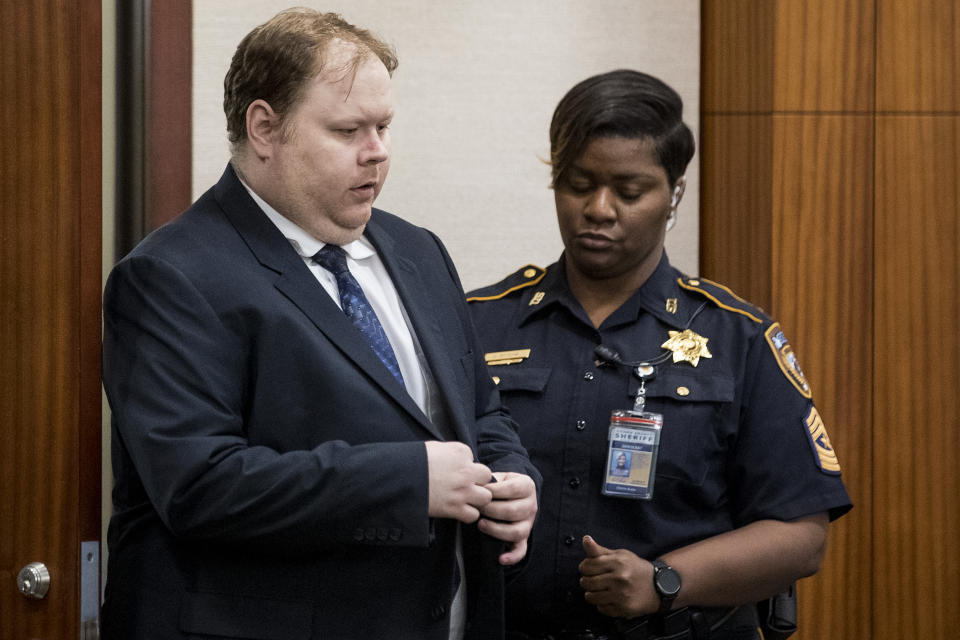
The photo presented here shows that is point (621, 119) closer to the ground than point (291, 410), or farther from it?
farther from it

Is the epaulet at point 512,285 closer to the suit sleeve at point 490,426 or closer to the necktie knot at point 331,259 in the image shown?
the suit sleeve at point 490,426

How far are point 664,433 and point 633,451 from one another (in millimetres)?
77

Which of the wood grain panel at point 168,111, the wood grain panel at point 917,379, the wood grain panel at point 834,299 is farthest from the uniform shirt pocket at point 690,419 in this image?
the wood grain panel at point 168,111

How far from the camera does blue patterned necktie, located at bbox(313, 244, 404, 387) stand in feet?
4.94

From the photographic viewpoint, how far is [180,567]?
138 centimetres

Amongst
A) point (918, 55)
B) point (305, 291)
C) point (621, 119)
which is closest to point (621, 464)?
point (621, 119)

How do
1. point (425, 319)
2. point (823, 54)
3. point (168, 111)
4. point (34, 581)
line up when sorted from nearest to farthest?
point (425, 319) → point (34, 581) → point (168, 111) → point (823, 54)

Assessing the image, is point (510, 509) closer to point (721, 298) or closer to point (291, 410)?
point (291, 410)

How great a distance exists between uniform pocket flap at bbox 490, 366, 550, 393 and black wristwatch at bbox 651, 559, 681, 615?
41 centimetres

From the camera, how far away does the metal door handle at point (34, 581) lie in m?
1.71

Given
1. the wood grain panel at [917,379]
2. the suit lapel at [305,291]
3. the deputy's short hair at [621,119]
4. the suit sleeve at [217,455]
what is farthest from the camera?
the wood grain panel at [917,379]

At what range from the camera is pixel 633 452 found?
1.95 metres

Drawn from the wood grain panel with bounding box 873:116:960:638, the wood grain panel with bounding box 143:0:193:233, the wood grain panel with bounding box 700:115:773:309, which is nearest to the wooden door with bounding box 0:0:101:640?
the wood grain panel with bounding box 143:0:193:233

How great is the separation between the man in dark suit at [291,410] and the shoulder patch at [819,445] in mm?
691
